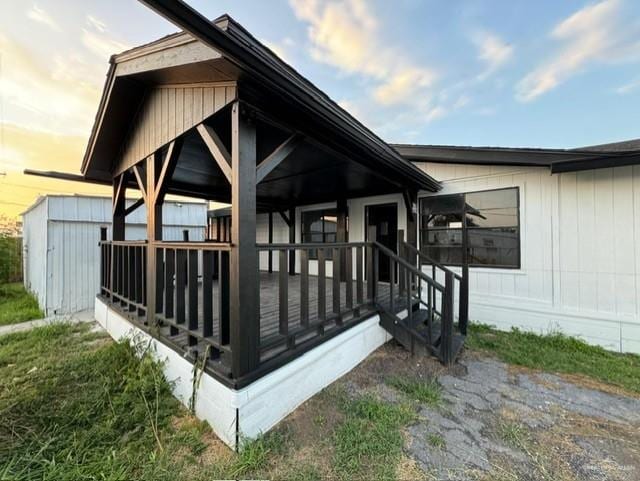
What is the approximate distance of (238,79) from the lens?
6.47ft

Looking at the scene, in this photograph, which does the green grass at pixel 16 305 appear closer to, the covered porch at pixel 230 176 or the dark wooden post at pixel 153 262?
the covered porch at pixel 230 176

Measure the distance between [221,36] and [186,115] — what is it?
4.23 feet

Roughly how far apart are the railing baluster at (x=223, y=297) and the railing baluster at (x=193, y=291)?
1.32 feet

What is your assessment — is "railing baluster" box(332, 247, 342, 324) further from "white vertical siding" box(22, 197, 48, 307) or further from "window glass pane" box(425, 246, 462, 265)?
"white vertical siding" box(22, 197, 48, 307)

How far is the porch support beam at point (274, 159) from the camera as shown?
2236 millimetres

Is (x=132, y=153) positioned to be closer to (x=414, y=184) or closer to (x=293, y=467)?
(x=293, y=467)

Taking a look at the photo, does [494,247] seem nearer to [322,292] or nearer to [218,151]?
[322,292]

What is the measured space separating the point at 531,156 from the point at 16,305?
11.7 metres

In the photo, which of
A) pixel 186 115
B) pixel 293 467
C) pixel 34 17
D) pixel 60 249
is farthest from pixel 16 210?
pixel 293 467

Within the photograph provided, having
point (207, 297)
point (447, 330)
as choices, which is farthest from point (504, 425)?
point (207, 297)

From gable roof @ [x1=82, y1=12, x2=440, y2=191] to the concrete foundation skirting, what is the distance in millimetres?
2271

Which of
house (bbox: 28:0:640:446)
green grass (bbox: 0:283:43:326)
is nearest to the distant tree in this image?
green grass (bbox: 0:283:43:326)

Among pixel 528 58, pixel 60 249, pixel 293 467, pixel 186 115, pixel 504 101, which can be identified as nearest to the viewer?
pixel 293 467

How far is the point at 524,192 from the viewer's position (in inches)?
186
